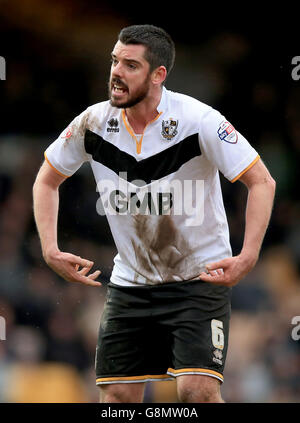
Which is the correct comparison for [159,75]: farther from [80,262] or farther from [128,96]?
[80,262]

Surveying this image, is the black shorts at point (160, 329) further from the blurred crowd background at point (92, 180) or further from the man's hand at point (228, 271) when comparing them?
the blurred crowd background at point (92, 180)

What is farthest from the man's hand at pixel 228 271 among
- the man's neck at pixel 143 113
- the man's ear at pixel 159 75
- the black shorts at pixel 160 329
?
the man's ear at pixel 159 75

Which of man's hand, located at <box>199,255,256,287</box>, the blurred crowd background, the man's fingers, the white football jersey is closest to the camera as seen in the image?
man's hand, located at <box>199,255,256,287</box>

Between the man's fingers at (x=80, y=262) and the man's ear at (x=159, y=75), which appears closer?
the man's fingers at (x=80, y=262)

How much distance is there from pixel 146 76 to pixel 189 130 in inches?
17.8

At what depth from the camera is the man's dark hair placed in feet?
17.0

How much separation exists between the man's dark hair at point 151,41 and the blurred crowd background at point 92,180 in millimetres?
4337

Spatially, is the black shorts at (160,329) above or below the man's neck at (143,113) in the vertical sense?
below

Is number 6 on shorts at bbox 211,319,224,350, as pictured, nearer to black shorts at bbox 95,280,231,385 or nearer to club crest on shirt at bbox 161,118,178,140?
black shorts at bbox 95,280,231,385

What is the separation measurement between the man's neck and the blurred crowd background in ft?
13.3

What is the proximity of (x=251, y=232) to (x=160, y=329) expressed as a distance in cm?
87

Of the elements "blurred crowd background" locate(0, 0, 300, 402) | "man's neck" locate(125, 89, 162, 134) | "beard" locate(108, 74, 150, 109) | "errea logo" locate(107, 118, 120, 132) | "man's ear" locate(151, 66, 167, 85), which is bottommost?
"blurred crowd background" locate(0, 0, 300, 402)

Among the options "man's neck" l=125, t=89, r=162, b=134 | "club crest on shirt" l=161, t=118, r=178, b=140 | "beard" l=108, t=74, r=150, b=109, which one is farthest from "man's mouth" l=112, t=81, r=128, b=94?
"club crest on shirt" l=161, t=118, r=178, b=140

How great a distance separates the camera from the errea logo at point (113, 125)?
5.30 meters
